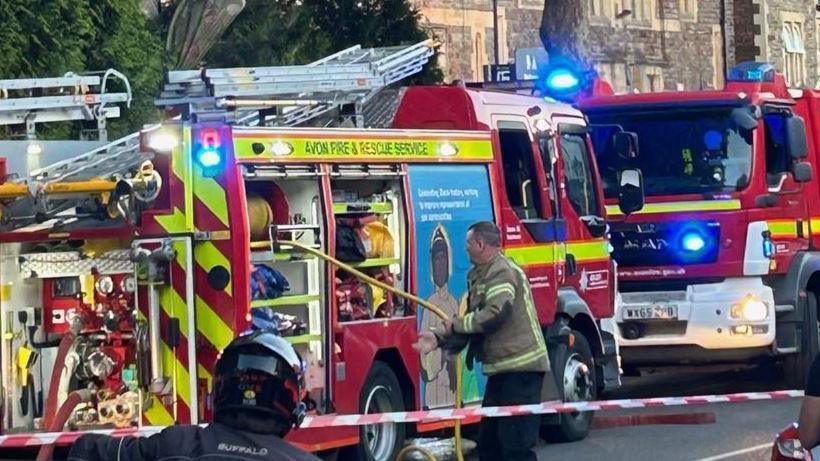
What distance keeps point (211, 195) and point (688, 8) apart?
3502 cm

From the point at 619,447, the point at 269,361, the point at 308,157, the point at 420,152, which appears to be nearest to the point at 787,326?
the point at 619,447

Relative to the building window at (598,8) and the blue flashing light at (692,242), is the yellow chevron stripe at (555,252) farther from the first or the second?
the building window at (598,8)

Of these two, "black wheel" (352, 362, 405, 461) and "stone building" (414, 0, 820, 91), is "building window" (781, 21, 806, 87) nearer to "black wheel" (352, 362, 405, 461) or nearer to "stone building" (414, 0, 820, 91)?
"stone building" (414, 0, 820, 91)

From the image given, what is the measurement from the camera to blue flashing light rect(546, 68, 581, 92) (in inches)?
566

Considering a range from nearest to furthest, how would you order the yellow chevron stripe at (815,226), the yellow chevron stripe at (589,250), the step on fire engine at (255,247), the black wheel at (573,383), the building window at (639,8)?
1. the step on fire engine at (255,247)
2. the black wheel at (573,383)
3. the yellow chevron stripe at (589,250)
4. the yellow chevron stripe at (815,226)
5. the building window at (639,8)

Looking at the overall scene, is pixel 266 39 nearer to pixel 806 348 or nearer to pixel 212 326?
pixel 806 348

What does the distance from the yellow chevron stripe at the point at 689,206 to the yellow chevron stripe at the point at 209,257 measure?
22.6 feet

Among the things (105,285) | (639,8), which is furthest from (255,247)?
(639,8)

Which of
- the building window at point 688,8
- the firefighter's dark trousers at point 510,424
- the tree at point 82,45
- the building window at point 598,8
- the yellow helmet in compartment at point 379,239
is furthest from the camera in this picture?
the building window at point 688,8

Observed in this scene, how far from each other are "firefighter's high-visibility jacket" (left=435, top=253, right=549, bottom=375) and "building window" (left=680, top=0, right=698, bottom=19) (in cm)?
3451

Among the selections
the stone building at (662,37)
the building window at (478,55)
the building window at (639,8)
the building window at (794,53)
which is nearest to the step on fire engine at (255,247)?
the stone building at (662,37)

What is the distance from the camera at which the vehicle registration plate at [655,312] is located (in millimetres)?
15930

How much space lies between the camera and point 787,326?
629 inches

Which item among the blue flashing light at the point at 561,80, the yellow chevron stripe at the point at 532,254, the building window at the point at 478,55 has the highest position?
the building window at the point at 478,55
